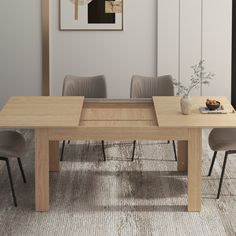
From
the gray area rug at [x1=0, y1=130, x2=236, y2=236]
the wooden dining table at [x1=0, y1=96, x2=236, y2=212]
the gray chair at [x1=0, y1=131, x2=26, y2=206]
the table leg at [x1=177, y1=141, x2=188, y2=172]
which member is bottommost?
the gray area rug at [x1=0, y1=130, x2=236, y2=236]

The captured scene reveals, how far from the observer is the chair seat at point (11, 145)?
18.6 ft

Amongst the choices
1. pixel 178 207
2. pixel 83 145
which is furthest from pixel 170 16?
pixel 178 207

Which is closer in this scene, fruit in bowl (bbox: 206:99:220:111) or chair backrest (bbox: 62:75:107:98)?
fruit in bowl (bbox: 206:99:220:111)

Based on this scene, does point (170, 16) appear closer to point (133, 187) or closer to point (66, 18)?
point (66, 18)

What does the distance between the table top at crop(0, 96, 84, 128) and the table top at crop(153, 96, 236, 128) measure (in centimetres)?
69

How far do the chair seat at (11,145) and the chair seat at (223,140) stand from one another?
157cm

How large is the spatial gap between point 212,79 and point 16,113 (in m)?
3.38

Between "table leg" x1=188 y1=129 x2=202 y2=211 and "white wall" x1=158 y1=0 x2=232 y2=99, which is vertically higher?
"white wall" x1=158 y1=0 x2=232 y2=99

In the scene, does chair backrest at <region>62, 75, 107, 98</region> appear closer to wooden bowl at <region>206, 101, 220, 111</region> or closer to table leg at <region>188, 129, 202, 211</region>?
wooden bowl at <region>206, 101, 220, 111</region>

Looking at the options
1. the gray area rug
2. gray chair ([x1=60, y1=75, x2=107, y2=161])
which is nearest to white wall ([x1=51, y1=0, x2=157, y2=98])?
gray chair ([x1=60, y1=75, x2=107, y2=161])

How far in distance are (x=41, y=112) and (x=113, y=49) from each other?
2.81 metres

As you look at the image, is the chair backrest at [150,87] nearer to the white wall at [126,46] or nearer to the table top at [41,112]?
the table top at [41,112]

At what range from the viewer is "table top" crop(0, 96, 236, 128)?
18.1 feet

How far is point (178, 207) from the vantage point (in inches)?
221
